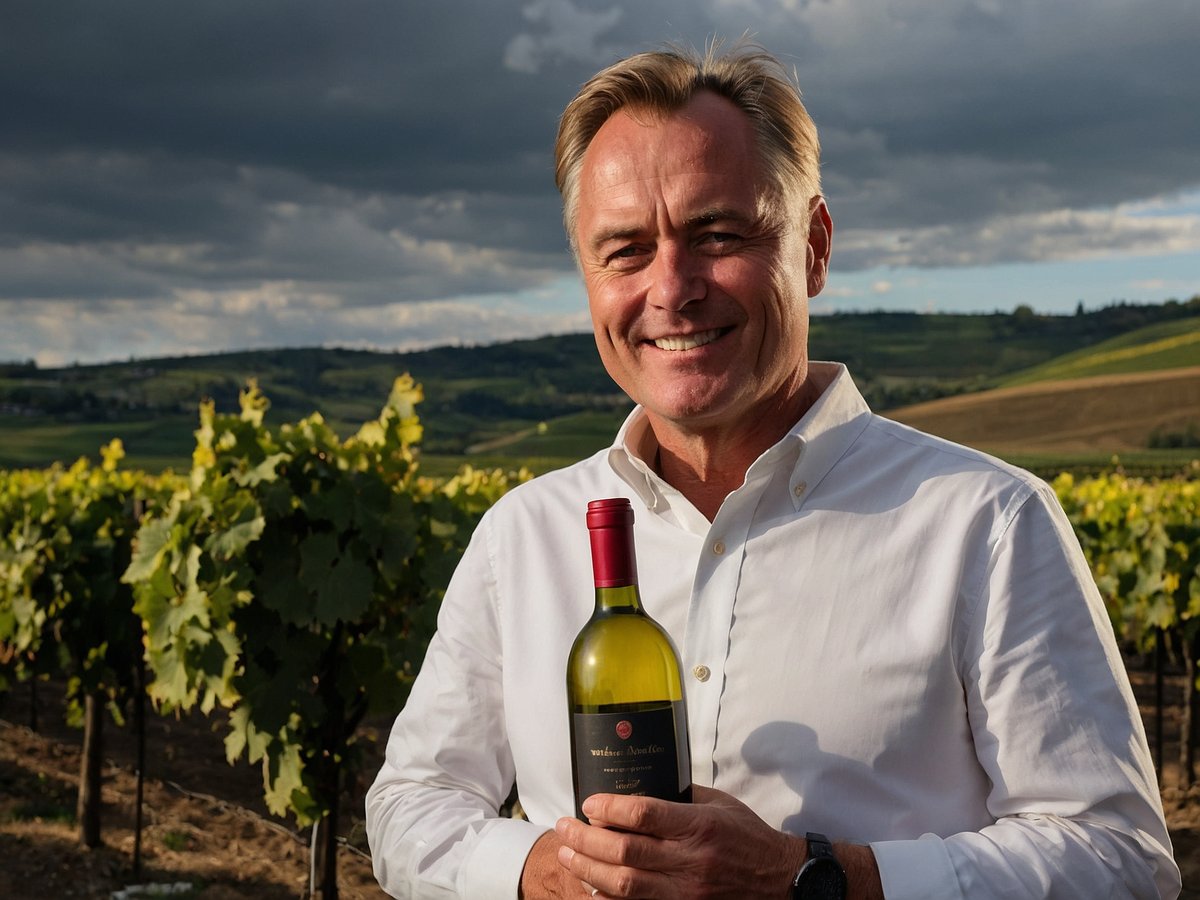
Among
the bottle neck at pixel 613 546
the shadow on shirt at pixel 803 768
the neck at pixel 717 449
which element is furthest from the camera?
the neck at pixel 717 449

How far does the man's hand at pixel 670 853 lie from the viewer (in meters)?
1.65

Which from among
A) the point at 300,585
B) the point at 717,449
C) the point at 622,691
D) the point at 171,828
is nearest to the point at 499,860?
the point at 622,691

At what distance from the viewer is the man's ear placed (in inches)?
92.6

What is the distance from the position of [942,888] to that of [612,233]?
1.19m

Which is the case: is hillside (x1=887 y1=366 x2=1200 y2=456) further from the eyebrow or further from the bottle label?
the bottle label

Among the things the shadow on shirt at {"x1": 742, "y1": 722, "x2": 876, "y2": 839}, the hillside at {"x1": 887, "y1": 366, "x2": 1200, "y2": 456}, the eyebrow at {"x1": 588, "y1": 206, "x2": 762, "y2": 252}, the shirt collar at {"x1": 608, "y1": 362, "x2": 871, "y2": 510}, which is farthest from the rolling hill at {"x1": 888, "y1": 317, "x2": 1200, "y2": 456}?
the shadow on shirt at {"x1": 742, "y1": 722, "x2": 876, "y2": 839}

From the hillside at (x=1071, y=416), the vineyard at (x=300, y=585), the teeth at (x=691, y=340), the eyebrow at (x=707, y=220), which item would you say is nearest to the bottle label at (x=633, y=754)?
the teeth at (x=691, y=340)

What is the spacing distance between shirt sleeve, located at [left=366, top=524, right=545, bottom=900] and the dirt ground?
3.73 meters

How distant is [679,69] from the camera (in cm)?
212

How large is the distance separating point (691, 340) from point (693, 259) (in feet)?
0.47

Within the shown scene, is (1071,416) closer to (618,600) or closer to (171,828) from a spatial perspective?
(171,828)

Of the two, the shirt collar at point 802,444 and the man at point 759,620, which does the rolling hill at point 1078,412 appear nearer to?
the shirt collar at point 802,444

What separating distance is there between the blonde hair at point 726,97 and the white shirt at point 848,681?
411 millimetres

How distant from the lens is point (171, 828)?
8.34 meters
